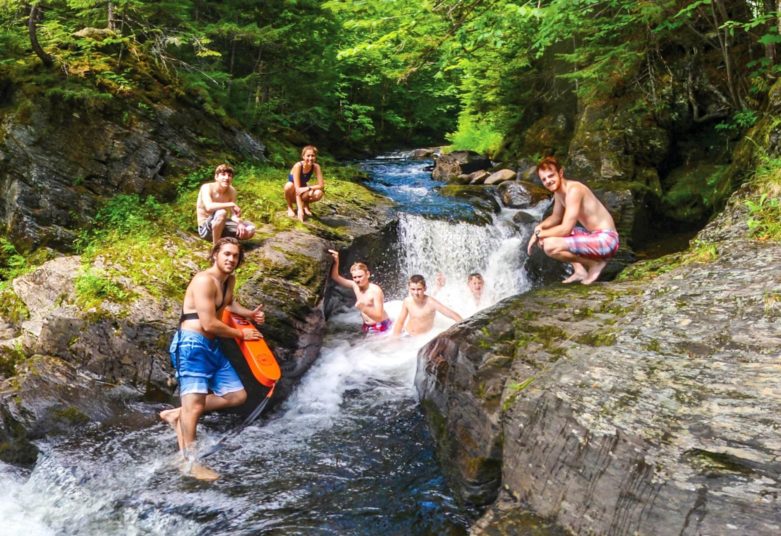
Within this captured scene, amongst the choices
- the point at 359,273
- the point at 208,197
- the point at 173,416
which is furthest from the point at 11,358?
the point at 359,273

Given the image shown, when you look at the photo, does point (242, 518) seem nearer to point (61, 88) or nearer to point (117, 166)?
point (117, 166)

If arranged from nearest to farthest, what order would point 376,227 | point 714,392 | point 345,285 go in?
point 714,392 < point 345,285 < point 376,227

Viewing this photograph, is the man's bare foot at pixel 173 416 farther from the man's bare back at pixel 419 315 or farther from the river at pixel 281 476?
the man's bare back at pixel 419 315

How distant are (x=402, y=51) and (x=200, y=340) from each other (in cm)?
601

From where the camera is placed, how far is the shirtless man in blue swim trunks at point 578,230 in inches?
213

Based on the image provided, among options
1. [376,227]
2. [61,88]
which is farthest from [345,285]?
[61,88]

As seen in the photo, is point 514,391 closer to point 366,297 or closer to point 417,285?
point 417,285

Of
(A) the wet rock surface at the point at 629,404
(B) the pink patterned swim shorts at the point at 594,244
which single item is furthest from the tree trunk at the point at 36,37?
(B) the pink patterned swim shorts at the point at 594,244

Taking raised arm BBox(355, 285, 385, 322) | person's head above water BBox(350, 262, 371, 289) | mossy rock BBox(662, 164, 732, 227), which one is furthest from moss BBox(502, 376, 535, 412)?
mossy rock BBox(662, 164, 732, 227)

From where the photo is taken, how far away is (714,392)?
2.91m

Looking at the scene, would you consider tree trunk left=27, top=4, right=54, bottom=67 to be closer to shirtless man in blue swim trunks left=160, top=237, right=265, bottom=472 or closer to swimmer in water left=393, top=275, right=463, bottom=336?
shirtless man in blue swim trunks left=160, top=237, right=265, bottom=472

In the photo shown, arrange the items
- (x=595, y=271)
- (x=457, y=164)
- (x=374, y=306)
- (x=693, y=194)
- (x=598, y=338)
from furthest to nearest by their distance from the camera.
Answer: (x=457, y=164) → (x=693, y=194) → (x=374, y=306) → (x=595, y=271) → (x=598, y=338)

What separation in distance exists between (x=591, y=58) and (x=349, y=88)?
13447mm

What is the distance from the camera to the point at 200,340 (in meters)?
4.76
